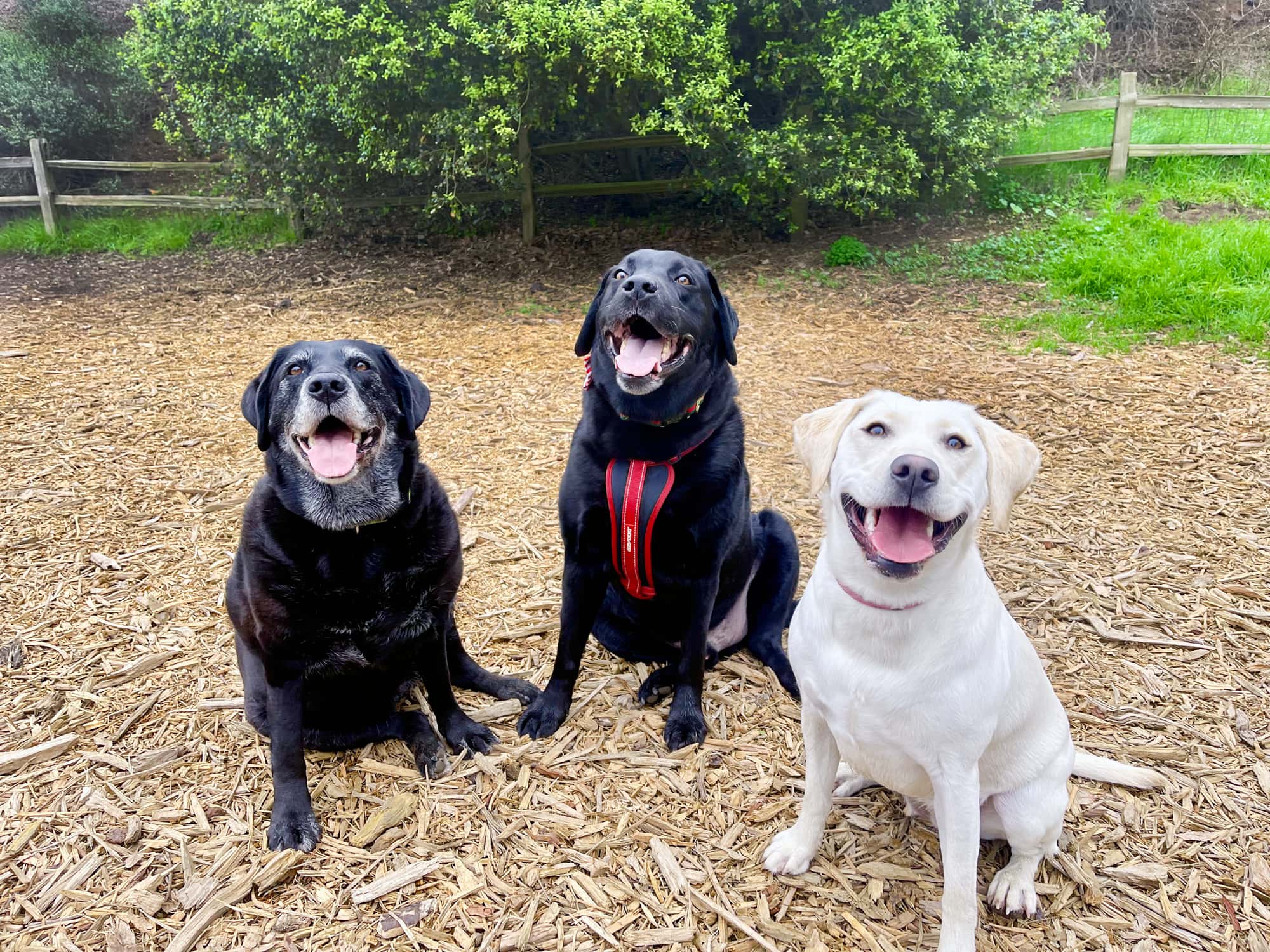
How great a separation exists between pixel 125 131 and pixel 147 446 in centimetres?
981

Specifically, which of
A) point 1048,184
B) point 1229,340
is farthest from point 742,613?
point 1048,184

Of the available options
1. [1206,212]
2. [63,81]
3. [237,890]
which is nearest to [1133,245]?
[1206,212]

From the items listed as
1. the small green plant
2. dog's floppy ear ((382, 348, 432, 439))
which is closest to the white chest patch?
dog's floppy ear ((382, 348, 432, 439))

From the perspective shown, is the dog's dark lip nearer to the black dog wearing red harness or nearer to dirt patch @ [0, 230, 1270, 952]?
the black dog wearing red harness

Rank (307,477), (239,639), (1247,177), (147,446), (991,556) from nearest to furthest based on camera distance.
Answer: (307,477) → (239,639) → (991,556) → (147,446) → (1247,177)

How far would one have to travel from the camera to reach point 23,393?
19.5 feet

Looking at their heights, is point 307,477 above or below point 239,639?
above

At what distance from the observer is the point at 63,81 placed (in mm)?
11969

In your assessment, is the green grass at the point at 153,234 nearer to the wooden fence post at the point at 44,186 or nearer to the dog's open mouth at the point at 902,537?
the wooden fence post at the point at 44,186

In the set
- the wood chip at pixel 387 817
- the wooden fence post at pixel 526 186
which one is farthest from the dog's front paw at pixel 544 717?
the wooden fence post at pixel 526 186

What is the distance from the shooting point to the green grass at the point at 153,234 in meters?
10.3

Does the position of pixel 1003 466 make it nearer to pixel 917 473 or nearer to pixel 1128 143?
pixel 917 473

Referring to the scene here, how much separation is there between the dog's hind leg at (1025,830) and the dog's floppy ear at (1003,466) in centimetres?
70

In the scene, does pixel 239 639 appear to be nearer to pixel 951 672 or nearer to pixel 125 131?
pixel 951 672
